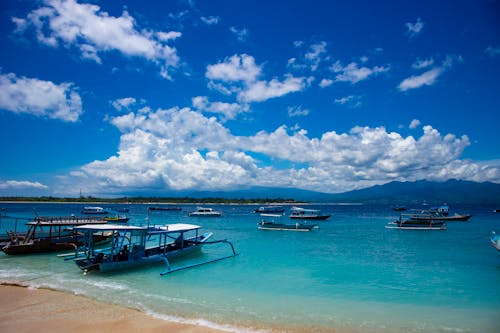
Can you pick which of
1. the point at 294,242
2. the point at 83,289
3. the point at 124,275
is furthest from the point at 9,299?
the point at 294,242

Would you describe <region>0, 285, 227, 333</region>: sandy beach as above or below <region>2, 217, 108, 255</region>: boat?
below

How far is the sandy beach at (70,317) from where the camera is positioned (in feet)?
33.0

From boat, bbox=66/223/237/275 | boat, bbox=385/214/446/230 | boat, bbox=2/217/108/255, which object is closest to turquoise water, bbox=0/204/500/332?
boat, bbox=66/223/237/275

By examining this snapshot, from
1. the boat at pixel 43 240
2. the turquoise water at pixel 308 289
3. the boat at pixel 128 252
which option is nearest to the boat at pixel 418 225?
the turquoise water at pixel 308 289

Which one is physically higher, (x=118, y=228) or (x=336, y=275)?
(x=118, y=228)

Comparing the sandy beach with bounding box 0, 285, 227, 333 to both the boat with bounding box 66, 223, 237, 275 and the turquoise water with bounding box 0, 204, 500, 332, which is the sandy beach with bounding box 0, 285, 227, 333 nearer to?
the turquoise water with bounding box 0, 204, 500, 332

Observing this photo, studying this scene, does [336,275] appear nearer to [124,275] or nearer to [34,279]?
[124,275]

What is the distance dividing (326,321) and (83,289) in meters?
10.8

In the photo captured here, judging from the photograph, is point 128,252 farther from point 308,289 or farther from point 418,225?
point 418,225

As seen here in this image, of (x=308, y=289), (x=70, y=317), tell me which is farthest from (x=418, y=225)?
(x=70, y=317)

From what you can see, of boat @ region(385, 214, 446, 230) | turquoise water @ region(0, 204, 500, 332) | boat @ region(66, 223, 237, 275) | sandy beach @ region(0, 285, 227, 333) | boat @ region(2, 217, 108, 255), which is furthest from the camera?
boat @ region(385, 214, 446, 230)

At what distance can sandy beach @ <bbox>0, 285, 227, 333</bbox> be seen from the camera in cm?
1005

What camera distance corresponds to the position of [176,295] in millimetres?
14234

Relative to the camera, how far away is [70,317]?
36.1 ft
